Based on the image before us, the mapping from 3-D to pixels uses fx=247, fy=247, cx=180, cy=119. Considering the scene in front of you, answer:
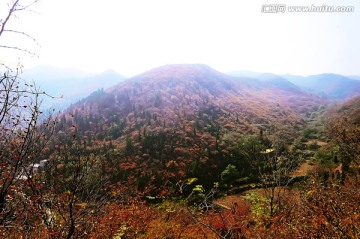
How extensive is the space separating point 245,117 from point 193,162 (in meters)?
28.4

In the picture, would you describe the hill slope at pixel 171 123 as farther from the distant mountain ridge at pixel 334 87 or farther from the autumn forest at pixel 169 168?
the distant mountain ridge at pixel 334 87

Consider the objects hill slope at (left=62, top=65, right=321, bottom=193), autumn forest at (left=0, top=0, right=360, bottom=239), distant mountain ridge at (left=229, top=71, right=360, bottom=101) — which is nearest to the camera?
autumn forest at (left=0, top=0, right=360, bottom=239)

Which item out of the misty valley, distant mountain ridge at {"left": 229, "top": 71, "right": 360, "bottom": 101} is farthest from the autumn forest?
distant mountain ridge at {"left": 229, "top": 71, "right": 360, "bottom": 101}

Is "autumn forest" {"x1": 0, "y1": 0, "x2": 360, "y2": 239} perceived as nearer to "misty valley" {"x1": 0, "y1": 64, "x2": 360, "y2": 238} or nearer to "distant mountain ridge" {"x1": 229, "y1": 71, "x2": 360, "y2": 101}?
"misty valley" {"x1": 0, "y1": 64, "x2": 360, "y2": 238}

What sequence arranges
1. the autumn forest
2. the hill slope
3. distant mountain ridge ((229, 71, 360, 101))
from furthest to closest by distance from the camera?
distant mountain ridge ((229, 71, 360, 101)) → the hill slope → the autumn forest

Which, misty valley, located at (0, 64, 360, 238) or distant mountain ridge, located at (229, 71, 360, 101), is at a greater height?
misty valley, located at (0, 64, 360, 238)

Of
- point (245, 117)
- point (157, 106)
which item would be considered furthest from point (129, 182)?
point (245, 117)

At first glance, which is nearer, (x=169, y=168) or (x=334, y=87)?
(x=169, y=168)

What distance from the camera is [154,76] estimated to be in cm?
7931

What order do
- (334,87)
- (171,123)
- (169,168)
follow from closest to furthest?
(169,168) → (171,123) → (334,87)

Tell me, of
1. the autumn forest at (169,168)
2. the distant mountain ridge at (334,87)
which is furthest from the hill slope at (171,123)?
the distant mountain ridge at (334,87)

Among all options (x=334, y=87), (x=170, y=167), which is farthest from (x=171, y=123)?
(x=334, y=87)

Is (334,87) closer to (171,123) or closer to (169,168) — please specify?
(171,123)

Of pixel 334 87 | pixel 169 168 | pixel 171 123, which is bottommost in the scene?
pixel 334 87
